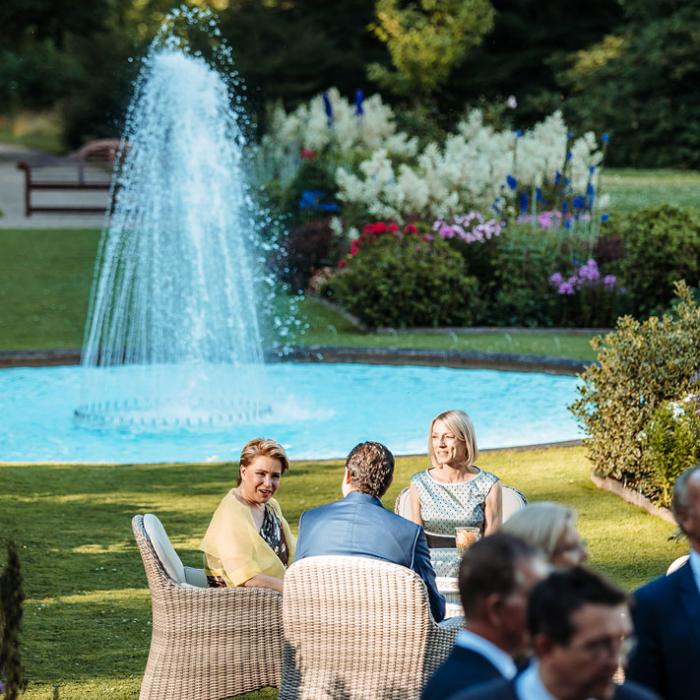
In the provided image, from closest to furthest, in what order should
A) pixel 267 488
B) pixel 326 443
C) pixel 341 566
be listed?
pixel 341 566
pixel 267 488
pixel 326 443

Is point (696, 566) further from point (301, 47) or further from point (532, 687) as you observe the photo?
point (301, 47)

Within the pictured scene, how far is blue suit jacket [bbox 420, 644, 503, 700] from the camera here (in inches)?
121

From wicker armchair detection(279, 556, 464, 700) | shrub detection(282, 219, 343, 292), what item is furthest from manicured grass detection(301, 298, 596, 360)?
wicker armchair detection(279, 556, 464, 700)

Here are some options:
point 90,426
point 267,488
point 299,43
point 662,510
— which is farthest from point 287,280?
point 299,43

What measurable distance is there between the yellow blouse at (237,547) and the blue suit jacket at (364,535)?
46 centimetres

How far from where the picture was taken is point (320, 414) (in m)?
12.8

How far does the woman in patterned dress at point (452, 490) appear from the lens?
249 inches

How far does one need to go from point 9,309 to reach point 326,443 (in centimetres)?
777

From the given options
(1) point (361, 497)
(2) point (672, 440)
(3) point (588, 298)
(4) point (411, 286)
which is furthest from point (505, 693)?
(3) point (588, 298)

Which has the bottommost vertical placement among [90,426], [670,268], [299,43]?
[90,426]

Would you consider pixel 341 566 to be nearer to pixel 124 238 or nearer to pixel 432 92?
pixel 124 238

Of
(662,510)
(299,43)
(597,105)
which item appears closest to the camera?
(662,510)

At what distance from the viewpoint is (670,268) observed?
56.1 feet

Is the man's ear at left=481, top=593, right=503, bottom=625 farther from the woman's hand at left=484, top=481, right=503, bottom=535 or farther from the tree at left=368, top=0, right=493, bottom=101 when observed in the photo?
the tree at left=368, top=0, right=493, bottom=101
